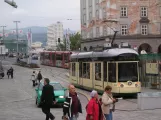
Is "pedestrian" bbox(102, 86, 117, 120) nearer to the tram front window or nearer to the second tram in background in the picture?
the tram front window

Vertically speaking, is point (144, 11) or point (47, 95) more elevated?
point (144, 11)

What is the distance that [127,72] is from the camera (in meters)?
26.1

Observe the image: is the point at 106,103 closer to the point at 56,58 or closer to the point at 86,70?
the point at 86,70

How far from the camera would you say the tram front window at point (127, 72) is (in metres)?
26.0

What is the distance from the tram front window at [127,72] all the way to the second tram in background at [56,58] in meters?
40.7

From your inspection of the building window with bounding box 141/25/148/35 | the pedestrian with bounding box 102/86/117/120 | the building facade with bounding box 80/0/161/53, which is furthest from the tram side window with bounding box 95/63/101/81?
the building window with bounding box 141/25/148/35

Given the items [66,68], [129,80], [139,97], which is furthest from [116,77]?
[66,68]

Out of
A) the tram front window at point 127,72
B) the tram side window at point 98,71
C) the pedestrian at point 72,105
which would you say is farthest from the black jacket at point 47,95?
the tram side window at point 98,71

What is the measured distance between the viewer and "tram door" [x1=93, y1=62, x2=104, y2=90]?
2776cm

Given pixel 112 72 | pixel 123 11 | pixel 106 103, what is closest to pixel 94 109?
pixel 106 103

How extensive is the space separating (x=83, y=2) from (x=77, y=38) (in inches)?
2015

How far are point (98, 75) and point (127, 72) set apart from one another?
289 centimetres

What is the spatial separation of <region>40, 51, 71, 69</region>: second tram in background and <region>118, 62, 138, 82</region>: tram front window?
134ft

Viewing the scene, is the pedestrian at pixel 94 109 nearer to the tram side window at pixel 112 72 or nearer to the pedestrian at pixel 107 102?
the pedestrian at pixel 107 102
